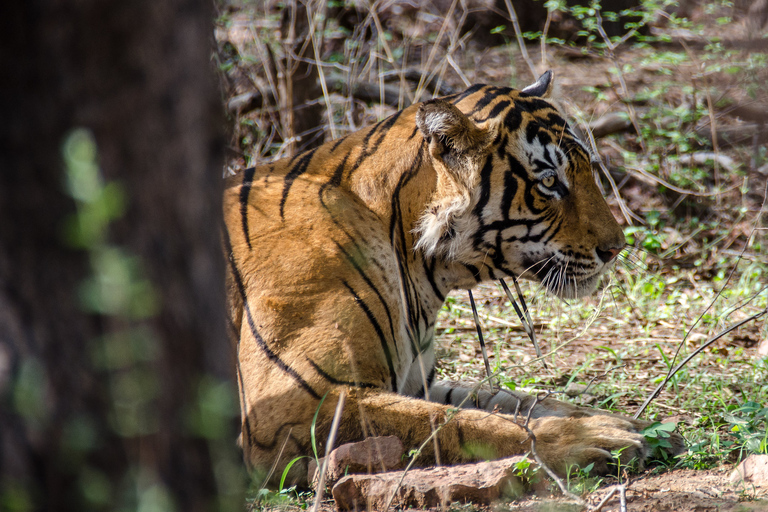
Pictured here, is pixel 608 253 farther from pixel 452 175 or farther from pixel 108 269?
pixel 108 269

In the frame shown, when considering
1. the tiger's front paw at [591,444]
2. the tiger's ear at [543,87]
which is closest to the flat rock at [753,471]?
the tiger's front paw at [591,444]

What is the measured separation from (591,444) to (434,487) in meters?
0.58

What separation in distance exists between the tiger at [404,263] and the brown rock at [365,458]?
2.8 inches

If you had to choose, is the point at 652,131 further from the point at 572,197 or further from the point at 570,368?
the point at 572,197

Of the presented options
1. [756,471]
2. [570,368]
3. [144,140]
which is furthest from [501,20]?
[144,140]

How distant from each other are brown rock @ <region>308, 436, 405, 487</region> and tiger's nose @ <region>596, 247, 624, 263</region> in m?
1.18

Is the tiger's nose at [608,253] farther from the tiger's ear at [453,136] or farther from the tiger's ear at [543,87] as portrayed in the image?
the tiger's ear at [543,87]

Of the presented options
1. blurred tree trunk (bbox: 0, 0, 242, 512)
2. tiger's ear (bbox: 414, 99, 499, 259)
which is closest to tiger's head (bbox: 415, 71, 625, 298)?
tiger's ear (bbox: 414, 99, 499, 259)

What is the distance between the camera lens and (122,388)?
101 centimetres

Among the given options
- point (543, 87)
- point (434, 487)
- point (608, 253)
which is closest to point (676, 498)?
point (434, 487)

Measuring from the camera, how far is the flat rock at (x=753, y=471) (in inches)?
79.8

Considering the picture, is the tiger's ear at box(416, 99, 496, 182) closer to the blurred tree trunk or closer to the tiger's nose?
the tiger's nose

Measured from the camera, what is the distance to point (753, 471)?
2.06 m

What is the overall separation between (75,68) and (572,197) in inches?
86.1
